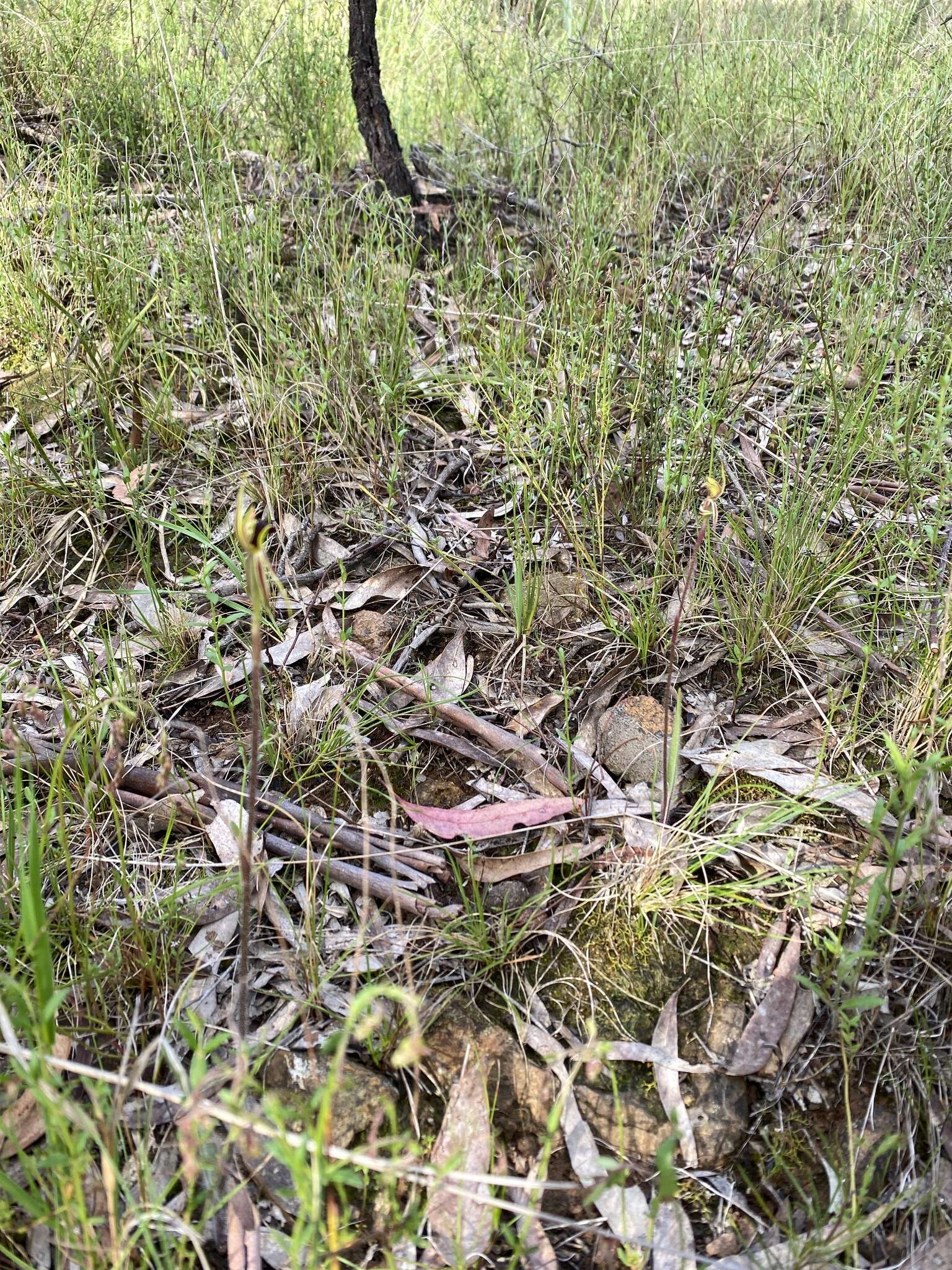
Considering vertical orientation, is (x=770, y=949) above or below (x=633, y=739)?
below

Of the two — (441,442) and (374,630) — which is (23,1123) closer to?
(374,630)

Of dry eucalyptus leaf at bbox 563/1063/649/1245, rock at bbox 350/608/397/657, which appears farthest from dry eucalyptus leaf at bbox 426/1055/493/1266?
rock at bbox 350/608/397/657

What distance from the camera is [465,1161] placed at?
4.20 ft

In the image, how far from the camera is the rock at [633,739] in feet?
5.88

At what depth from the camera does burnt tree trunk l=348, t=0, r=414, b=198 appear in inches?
111

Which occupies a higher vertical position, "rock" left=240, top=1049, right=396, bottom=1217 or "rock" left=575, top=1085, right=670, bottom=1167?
"rock" left=240, top=1049, right=396, bottom=1217

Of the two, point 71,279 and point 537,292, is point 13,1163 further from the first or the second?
point 537,292

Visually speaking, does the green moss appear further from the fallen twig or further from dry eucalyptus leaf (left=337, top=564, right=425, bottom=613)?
dry eucalyptus leaf (left=337, top=564, right=425, bottom=613)

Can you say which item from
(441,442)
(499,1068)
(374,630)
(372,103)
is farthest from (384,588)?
(372,103)

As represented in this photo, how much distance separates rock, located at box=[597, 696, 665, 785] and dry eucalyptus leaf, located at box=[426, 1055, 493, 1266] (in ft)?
2.12

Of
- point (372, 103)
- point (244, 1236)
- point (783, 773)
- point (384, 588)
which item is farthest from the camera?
point (372, 103)

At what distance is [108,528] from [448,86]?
2914 mm

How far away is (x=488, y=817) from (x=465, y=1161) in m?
0.59

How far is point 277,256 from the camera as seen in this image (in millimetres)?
2666
